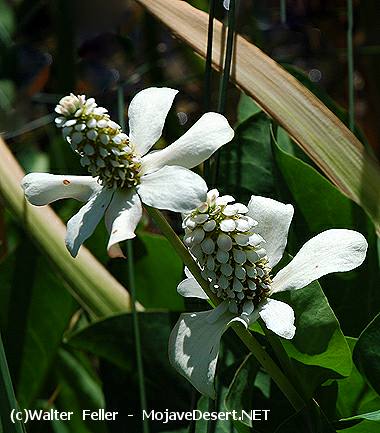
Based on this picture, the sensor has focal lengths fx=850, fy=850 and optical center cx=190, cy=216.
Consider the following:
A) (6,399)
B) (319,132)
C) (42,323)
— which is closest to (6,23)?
(42,323)

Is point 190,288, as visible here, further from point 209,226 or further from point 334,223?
point 334,223

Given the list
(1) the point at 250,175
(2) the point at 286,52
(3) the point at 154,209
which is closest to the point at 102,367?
(1) the point at 250,175

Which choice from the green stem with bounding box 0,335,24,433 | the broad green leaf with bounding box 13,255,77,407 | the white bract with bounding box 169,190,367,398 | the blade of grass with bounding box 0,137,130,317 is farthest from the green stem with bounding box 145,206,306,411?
the broad green leaf with bounding box 13,255,77,407

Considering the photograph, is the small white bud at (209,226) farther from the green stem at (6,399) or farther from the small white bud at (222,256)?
the green stem at (6,399)

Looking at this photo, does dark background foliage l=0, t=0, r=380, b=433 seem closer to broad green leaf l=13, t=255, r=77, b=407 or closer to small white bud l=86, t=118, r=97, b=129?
broad green leaf l=13, t=255, r=77, b=407

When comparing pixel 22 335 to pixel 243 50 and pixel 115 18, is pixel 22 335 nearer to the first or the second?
pixel 243 50
